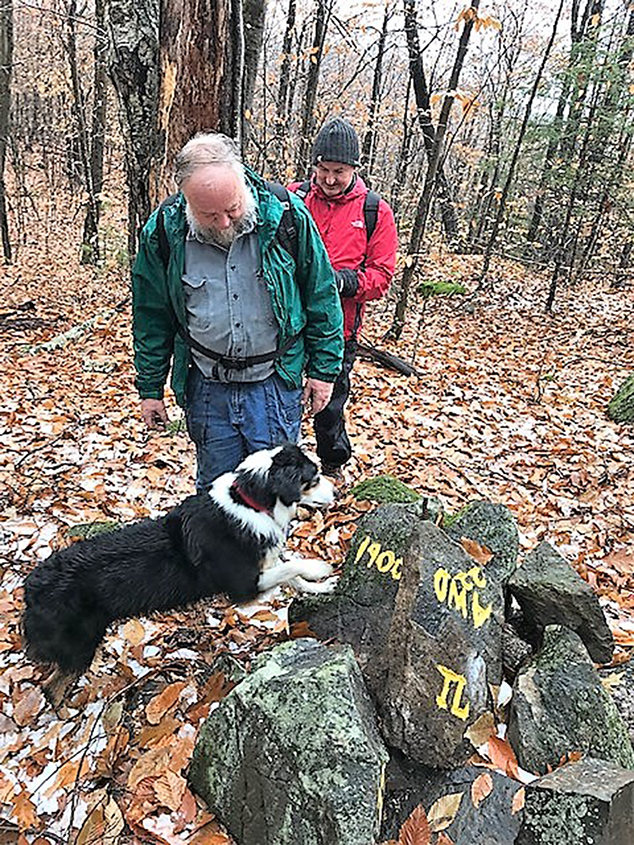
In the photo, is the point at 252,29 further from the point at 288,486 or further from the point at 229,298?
the point at 288,486

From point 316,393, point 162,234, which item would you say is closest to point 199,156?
point 162,234

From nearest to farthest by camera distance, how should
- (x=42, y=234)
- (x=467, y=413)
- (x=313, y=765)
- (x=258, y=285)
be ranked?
(x=313, y=765)
(x=258, y=285)
(x=467, y=413)
(x=42, y=234)

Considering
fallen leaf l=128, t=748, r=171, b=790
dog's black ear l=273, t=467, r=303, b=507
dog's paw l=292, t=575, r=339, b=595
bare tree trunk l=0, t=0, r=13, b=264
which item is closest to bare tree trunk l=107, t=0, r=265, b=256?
dog's black ear l=273, t=467, r=303, b=507

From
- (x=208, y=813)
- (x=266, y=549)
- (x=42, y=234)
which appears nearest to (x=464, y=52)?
(x=266, y=549)

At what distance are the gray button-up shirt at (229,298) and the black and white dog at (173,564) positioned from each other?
64 centimetres

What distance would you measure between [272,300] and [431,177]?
270 inches

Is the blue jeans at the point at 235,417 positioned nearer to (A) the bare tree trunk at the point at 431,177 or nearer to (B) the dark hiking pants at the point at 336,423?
(B) the dark hiking pants at the point at 336,423

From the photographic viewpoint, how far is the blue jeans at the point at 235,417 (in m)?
3.25

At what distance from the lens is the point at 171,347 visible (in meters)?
3.36

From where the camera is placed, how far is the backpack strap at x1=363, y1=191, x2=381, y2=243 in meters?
4.30

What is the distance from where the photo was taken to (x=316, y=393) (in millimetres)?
3502

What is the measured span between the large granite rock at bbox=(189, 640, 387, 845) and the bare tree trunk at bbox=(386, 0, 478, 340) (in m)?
7.00

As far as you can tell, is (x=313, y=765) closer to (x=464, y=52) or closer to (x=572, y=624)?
(x=572, y=624)

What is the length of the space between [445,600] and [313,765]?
2.90 ft
